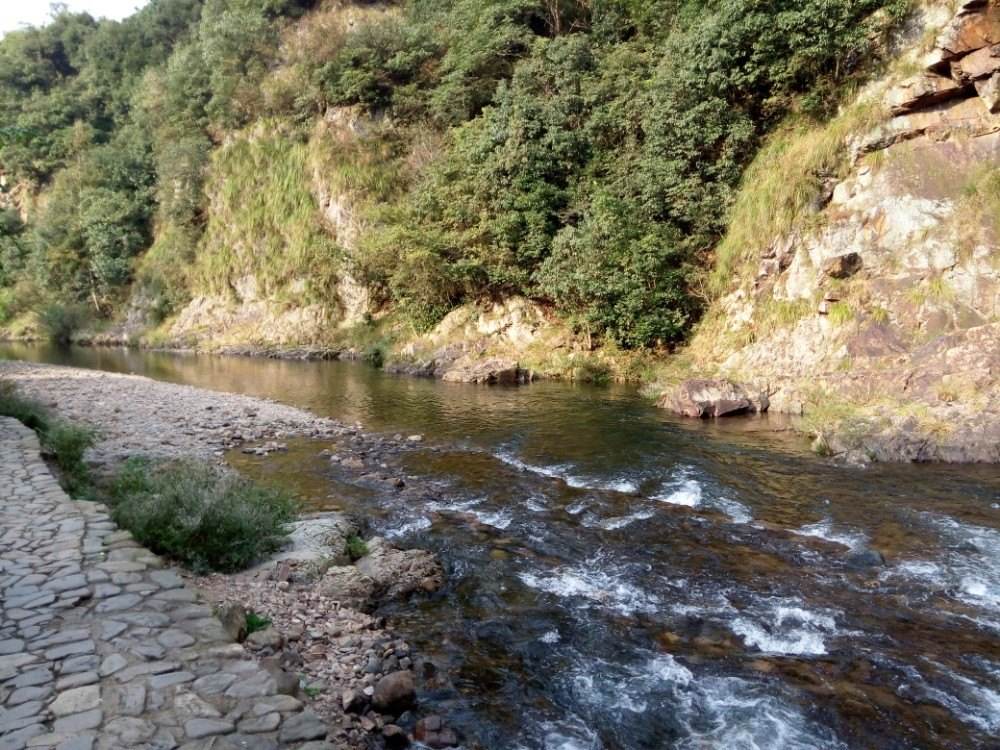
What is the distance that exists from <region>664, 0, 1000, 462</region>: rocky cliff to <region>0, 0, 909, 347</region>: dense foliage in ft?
8.52

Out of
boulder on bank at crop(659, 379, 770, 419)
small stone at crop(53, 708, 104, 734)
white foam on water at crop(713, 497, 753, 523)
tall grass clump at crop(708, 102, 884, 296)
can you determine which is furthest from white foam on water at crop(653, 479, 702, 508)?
tall grass clump at crop(708, 102, 884, 296)

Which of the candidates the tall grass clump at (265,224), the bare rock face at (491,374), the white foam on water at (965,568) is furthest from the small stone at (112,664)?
the tall grass clump at (265,224)

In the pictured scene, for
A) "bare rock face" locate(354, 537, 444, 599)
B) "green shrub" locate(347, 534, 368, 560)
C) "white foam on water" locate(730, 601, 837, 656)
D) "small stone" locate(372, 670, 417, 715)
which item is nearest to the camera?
"small stone" locate(372, 670, 417, 715)

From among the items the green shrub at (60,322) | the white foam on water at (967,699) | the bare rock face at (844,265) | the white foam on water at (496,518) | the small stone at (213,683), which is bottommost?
the white foam on water at (967,699)

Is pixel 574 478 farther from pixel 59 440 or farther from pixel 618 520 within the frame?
pixel 59 440

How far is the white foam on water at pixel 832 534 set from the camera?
9.09 m

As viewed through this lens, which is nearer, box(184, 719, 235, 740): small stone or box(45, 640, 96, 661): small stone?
box(184, 719, 235, 740): small stone

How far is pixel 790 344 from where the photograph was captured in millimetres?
18828

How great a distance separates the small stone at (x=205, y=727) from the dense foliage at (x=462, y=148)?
10.1 meters

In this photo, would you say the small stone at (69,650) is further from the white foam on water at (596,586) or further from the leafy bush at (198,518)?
the white foam on water at (596,586)

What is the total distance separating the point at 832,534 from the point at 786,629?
3123 mm

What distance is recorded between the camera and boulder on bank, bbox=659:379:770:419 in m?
17.3

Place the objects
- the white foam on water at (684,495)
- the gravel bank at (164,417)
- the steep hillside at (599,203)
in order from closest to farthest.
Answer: the white foam on water at (684,495), the gravel bank at (164,417), the steep hillside at (599,203)

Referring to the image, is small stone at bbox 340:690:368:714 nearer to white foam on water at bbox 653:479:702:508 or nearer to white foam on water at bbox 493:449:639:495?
white foam on water at bbox 653:479:702:508
